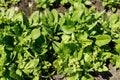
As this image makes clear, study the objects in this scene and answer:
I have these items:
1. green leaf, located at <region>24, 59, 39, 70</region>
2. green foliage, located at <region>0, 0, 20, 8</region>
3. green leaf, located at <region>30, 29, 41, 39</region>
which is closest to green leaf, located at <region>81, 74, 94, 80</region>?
green leaf, located at <region>24, 59, 39, 70</region>

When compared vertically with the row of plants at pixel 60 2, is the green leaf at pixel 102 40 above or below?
below

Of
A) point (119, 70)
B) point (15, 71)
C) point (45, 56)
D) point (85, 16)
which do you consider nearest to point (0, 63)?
point (15, 71)

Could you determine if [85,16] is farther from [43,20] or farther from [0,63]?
[0,63]

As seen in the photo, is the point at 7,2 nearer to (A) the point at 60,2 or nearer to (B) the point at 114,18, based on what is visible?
(A) the point at 60,2

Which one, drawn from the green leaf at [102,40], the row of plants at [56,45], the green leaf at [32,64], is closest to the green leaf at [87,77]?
the row of plants at [56,45]

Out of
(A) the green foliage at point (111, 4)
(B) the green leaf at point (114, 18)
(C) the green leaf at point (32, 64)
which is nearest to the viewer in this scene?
(C) the green leaf at point (32, 64)

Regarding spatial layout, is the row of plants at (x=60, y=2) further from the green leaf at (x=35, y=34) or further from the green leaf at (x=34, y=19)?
the green leaf at (x=35, y=34)

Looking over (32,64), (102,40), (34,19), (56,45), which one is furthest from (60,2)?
(32,64)

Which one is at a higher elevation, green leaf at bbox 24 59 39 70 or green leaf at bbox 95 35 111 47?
green leaf at bbox 95 35 111 47

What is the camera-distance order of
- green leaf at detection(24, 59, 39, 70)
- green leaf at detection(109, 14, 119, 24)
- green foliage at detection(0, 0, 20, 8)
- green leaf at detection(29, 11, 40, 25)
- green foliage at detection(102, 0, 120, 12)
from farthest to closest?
green foliage at detection(0, 0, 20, 8) < green foliage at detection(102, 0, 120, 12) < green leaf at detection(109, 14, 119, 24) < green leaf at detection(29, 11, 40, 25) < green leaf at detection(24, 59, 39, 70)

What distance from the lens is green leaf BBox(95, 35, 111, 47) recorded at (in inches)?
159

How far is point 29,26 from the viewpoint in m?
4.14

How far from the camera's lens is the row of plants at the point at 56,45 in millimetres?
3969

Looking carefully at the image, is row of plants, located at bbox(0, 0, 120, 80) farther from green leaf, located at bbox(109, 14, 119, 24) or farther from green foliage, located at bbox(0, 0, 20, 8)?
green foliage, located at bbox(0, 0, 20, 8)
